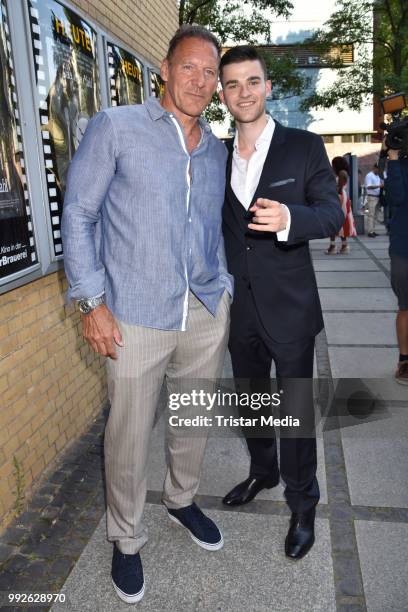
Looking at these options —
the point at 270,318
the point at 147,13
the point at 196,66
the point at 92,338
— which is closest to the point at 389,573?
the point at 270,318

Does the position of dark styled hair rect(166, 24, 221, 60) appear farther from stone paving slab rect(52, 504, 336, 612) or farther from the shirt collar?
stone paving slab rect(52, 504, 336, 612)

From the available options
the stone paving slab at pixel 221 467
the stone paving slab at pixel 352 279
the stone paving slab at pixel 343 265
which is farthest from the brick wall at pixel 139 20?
the stone paving slab at pixel 343 265

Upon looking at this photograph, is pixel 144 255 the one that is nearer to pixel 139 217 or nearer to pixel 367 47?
pixel 139 217

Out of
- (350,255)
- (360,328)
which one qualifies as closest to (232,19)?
(350,255)

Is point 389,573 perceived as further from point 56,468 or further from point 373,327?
point 373,327

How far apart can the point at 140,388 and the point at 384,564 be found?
1374mm

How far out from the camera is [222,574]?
98.9 inches

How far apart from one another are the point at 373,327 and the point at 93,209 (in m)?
4.93

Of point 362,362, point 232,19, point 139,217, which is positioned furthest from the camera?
point 232,19

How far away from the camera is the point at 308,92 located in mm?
37188

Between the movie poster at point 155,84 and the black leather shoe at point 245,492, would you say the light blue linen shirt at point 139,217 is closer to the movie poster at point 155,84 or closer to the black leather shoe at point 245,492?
the black leather shoe at point 245,492

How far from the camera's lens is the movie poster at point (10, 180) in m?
2.80

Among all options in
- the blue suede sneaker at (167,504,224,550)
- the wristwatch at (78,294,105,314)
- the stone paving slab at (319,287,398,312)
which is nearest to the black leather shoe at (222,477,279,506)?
the blue suede sneaker at (167,504,224,550)

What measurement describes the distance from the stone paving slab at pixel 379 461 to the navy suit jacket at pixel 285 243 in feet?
3.59
